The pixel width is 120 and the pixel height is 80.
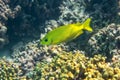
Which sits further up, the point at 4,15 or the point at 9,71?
the point at 4,15

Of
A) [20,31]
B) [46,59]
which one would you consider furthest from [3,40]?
[46,59]

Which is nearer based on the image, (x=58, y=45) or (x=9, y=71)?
(x=9, y=71)

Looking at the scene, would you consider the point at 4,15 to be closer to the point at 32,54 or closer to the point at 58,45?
the point at 32,54

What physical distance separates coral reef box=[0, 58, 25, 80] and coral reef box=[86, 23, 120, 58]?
5.78ft

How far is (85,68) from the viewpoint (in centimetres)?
446

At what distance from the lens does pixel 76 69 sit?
174 inches

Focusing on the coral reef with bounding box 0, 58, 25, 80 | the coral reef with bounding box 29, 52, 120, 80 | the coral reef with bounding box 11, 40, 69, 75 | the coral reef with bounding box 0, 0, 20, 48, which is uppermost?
the coral reef with bounding box 0, 0, 20, 48

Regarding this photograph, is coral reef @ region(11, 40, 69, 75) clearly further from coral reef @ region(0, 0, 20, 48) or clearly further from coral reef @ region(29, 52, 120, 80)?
coral reef @ region(29, 52, 120, 80)

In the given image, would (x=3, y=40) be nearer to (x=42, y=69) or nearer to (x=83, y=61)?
(x=42, y=69)

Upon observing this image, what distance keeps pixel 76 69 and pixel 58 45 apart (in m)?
1.76

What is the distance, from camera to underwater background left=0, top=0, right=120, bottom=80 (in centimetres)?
453

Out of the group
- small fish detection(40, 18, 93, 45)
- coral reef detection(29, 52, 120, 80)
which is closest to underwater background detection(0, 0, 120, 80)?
coral reef detection(29, 52, 120, 80)

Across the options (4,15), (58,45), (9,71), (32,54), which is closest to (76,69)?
(58,45)

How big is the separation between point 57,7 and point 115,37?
290 cm
